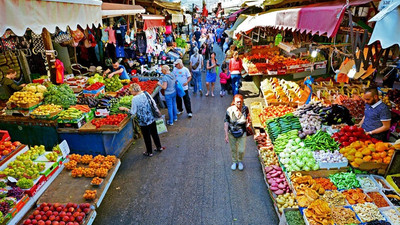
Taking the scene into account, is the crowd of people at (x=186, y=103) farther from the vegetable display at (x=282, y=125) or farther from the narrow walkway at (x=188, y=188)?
the vegetable display at (x=282, y=125)

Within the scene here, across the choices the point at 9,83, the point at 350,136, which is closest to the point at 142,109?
the point at 350,136

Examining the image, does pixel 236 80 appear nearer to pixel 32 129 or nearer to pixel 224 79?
pixel 224 79

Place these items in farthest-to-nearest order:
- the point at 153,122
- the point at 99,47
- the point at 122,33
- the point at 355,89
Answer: the point at 99,47 < the point at 122,33 < the point at 355,89 < the point at 153,122

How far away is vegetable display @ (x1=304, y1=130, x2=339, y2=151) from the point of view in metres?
4.58

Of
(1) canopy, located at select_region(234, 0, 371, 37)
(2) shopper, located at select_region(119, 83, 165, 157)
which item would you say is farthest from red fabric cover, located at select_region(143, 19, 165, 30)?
(1) canopy, located at select_region(234, 0, 371, 37)

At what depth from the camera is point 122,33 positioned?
368 inches

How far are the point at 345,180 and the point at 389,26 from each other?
263 cm

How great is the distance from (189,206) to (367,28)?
4.00 m

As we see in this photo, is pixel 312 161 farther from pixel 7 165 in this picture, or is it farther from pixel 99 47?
pixel 99 47

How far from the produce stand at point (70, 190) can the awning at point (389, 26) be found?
172 inches

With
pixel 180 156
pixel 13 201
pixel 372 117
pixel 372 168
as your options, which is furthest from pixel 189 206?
pixel 372 117

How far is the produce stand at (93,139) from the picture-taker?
5.52 m

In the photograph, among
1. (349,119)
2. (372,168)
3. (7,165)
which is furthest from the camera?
(349,119)

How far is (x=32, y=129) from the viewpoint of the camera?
5.80m
